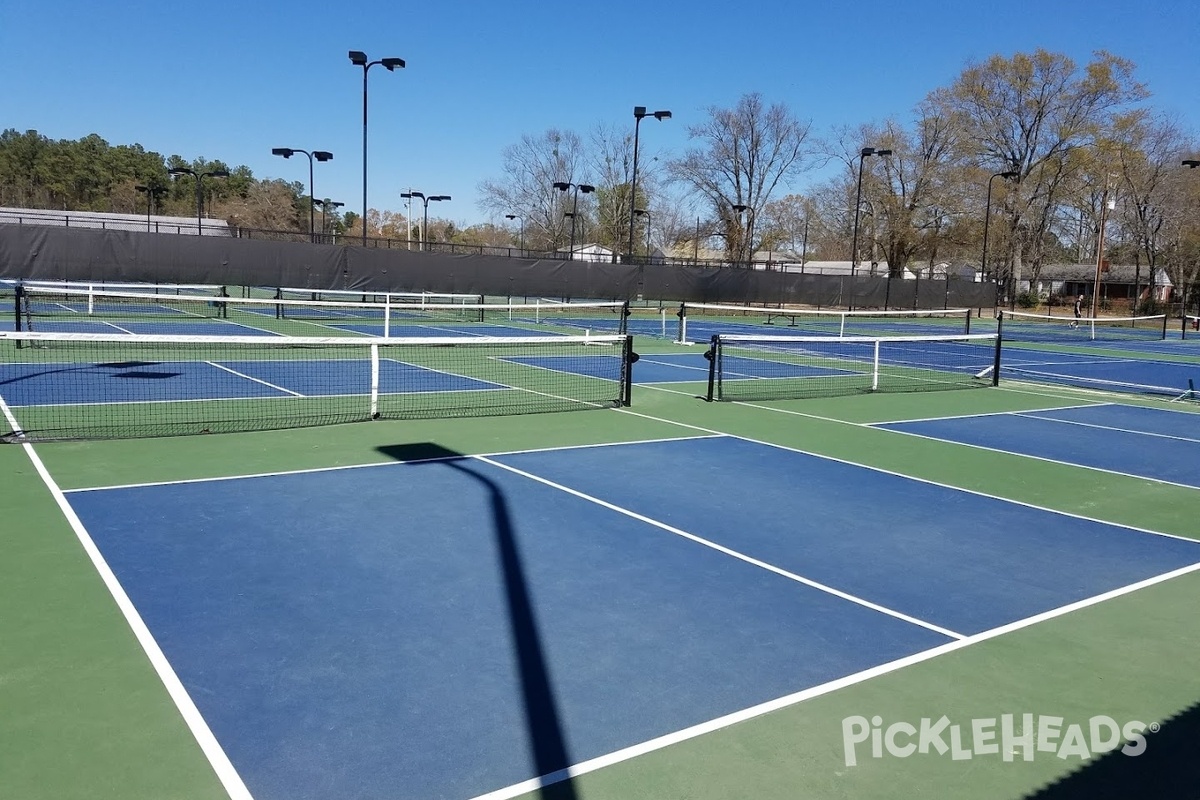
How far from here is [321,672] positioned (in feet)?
14.8

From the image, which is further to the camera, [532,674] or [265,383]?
[265,383]

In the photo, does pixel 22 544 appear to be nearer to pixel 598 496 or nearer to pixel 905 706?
pixel 598 496

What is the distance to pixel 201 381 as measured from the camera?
14.7 m

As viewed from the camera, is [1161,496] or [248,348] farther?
[248,348]

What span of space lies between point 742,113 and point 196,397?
6366 centimetres

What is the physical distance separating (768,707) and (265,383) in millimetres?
12286

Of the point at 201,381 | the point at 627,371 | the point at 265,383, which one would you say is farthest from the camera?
the point at 265,383

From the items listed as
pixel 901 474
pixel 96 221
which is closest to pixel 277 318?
pixel 901 474

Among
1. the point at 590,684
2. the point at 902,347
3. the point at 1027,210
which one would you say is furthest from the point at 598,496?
the point at 1027,210

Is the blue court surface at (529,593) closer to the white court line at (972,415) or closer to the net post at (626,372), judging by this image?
the white court line at (972,415)

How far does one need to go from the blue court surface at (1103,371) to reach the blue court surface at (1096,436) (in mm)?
3301

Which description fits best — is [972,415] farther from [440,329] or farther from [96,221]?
[96,221]

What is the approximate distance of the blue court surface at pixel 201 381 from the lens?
1289cm

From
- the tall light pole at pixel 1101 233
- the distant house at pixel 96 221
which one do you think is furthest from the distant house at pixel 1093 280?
the distant house at pixel 96 221
